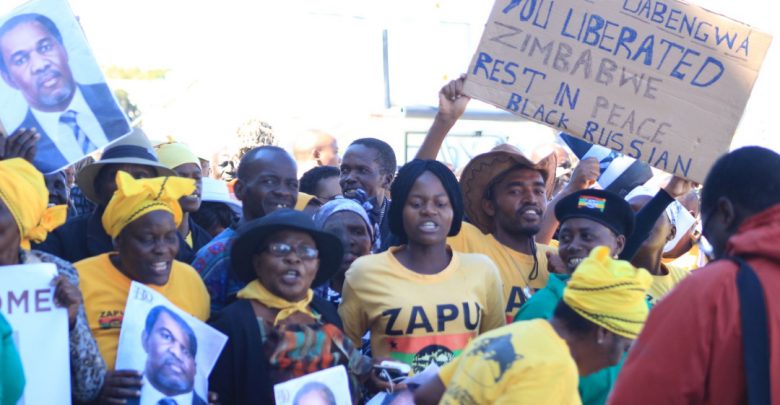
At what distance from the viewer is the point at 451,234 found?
5.39 meters

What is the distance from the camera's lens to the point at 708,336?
2.97 metres

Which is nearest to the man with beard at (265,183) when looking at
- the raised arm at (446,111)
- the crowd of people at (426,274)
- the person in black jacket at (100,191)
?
the crowd of people at (426,274)

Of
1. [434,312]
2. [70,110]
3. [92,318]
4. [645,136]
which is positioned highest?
[645,136]

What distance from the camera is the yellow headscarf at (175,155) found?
666 centimetres

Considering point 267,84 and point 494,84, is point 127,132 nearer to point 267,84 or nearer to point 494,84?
point 494,84

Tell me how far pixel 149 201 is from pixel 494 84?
1.95 m

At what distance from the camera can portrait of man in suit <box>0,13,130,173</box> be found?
5.04 m

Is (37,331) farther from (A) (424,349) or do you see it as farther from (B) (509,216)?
(B) (509,216)

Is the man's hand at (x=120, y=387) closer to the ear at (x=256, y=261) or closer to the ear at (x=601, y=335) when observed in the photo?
the ear at (x=256, y=261)

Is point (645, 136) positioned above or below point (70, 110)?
above

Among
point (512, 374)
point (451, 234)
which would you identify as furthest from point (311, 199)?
point (512, 374)

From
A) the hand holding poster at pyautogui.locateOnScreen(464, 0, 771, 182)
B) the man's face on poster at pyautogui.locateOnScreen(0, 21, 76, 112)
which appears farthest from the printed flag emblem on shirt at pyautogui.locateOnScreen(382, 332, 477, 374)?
the man's face on poster at pyautogui.locateOnScreen(0, 21, 76, 112)

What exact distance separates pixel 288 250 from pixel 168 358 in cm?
71

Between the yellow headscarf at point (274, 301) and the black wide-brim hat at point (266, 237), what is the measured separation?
0.44 ft
